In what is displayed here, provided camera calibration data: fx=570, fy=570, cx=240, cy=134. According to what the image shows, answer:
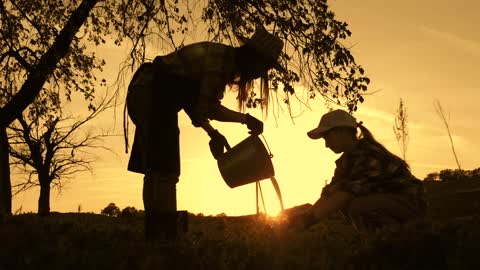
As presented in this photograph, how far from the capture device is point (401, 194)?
4832 mm

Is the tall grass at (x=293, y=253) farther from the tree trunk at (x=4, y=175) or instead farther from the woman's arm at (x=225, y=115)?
the tree trunk at (x=4, y=175)

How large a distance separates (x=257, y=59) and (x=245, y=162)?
38.9 inches

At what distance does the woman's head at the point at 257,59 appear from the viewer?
530cm

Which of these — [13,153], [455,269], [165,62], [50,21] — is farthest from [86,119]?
[455,269]

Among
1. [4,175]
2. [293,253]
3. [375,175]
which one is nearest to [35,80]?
[4,175]

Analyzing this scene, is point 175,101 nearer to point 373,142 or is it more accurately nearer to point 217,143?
point 217,143

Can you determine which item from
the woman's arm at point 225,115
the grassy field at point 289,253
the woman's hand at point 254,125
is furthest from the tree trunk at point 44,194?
the grassy field at point 289,253

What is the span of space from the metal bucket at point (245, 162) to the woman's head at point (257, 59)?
0.48 m

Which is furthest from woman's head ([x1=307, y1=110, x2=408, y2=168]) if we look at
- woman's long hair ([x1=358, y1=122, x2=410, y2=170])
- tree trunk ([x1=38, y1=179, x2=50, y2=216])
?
tree trunk ([x1=38, y1=179, x2=50, y2=216])

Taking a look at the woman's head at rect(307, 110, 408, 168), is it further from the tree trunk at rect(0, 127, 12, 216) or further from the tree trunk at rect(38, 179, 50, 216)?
the tree trunk at rect(38, 179, 50, 216)

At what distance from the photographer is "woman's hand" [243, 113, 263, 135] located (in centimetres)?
543

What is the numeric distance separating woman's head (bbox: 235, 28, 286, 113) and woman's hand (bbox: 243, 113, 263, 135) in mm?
230

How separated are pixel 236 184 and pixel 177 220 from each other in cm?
67

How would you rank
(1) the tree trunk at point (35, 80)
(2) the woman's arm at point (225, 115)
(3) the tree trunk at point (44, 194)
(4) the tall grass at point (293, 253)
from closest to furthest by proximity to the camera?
(4) the tall grass at point (293, 253), (2) the woman's arm at point (225, 115), (1) the tree trunk at point (35, 80), (3) the tree trunk at point (44, 194)
